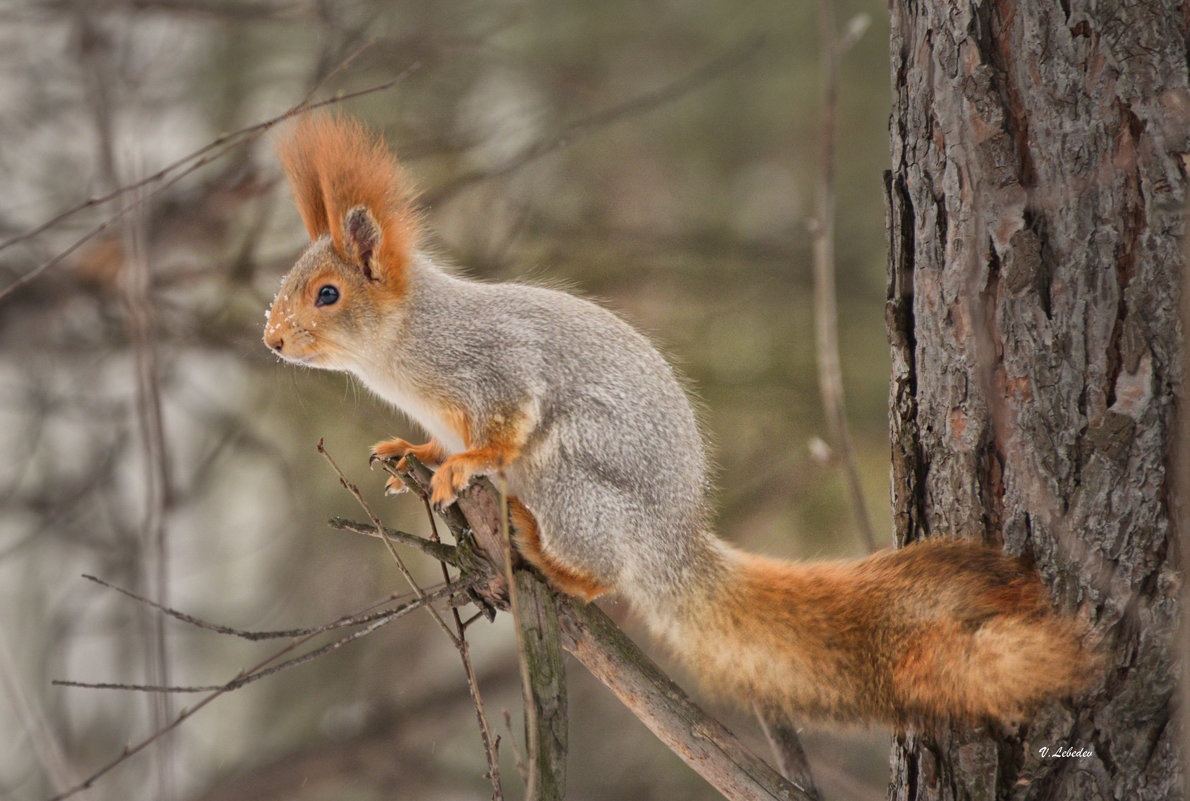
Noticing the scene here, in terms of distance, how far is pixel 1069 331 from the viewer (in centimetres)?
134

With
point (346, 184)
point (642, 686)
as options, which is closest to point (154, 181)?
point (346, 184)

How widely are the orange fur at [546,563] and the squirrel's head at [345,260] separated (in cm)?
49

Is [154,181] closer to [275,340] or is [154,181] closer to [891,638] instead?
[275,340]

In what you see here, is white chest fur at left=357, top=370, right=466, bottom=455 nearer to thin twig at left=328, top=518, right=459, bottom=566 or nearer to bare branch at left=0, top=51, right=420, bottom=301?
thin twig at left=328, top=518, right=459, bottom=566

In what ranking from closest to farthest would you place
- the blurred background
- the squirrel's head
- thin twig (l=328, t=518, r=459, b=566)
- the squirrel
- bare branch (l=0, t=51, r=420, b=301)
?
bare branch (l=0, t=51, r=420, b=301)
the squirrel
thin twig (l=328, t=518, r=459, b=566)
the squirrel's head
the blurred background

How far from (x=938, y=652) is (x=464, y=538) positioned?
2.35 ft

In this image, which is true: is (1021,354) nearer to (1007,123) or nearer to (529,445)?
(1007,123)

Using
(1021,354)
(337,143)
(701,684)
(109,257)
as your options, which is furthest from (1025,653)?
(109,257)

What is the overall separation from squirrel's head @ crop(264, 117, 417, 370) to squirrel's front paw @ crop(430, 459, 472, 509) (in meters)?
0.42

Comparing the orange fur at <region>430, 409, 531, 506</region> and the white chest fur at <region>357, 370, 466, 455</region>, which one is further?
the white chest fur at <region>357, 370, 466, 455</region>

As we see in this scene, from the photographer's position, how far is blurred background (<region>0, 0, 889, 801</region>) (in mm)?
3158

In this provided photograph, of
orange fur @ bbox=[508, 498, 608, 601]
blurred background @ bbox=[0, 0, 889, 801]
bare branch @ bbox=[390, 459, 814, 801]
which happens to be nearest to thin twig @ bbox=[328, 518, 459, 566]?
bare branch @ bbox=[390, 459, 814, 801]

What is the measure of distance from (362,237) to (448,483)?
563 mm

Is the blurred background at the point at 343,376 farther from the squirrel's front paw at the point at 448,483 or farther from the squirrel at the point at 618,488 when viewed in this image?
the squirrel's front paw at the point at 448,483
